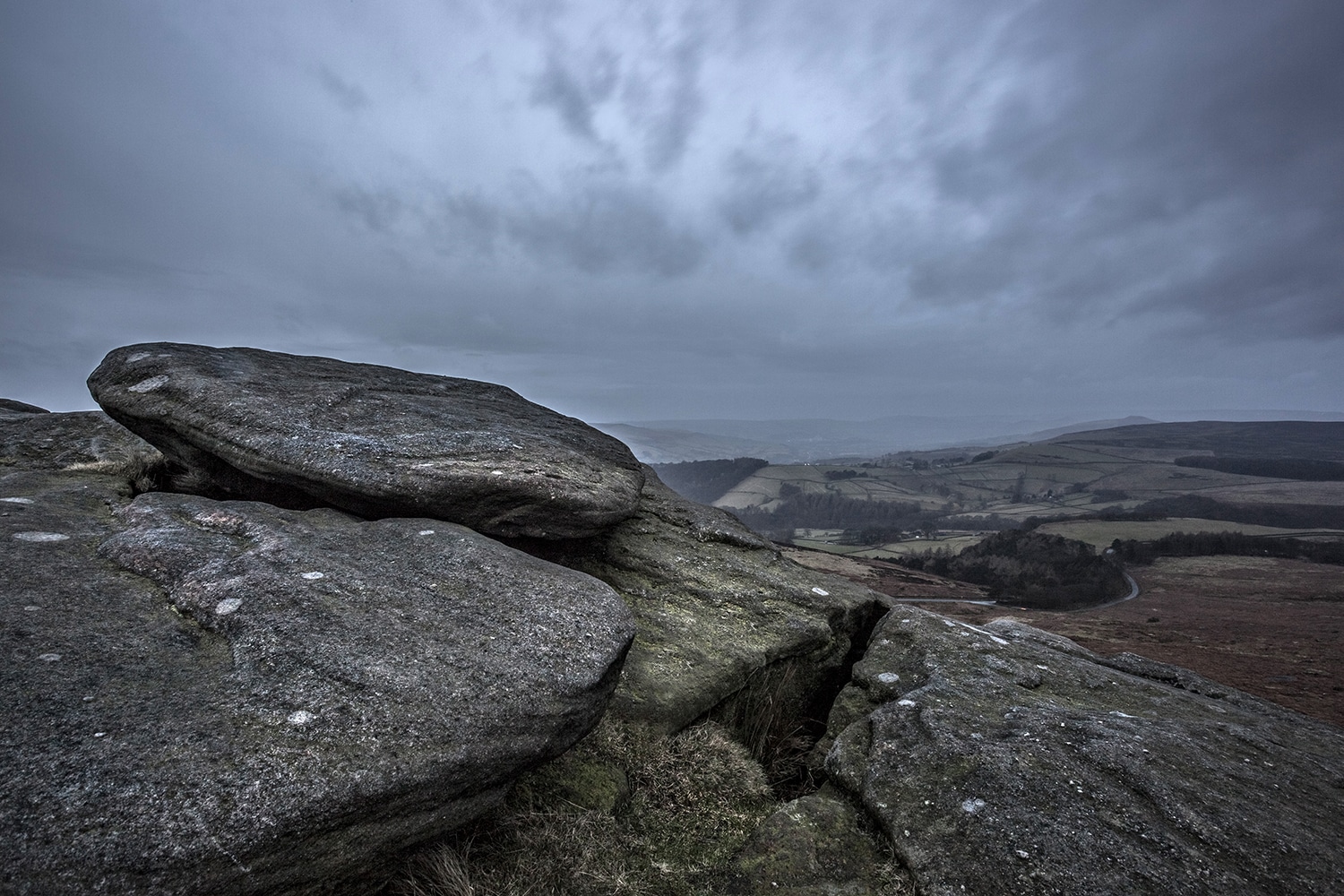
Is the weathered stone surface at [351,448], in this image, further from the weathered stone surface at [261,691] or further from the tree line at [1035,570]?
the tree line at [1035,570]

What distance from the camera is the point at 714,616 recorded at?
9992 millimetres

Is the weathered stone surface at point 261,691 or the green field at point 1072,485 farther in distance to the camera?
the green field at point 1072,485

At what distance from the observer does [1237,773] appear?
19.1ft

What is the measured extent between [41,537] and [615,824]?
7.70 m

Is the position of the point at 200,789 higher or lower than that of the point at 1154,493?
higher

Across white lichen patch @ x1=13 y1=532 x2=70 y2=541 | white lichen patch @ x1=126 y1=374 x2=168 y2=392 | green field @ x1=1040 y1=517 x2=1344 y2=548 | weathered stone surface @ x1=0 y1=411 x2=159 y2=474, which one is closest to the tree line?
green field @ x1=1040 y1=517 x2=1344 y2=548

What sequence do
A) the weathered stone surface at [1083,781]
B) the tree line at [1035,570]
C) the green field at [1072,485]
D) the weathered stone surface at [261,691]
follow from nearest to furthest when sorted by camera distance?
1. the weathered stone surface at [261,691]
2. the weathered stone surface at [1083,781]
3. the tree line at [1035,570]
4. the green field at [1072,485]

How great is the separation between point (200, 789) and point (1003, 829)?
254 inches

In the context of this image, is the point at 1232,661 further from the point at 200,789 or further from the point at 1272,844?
the point at 200,789

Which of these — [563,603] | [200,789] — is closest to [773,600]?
[563,603]

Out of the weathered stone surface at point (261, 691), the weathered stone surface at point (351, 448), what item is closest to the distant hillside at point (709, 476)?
the weathered stone surface at point (351, 448)

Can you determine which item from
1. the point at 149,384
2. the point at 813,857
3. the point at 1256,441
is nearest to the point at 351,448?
the point at 149,384

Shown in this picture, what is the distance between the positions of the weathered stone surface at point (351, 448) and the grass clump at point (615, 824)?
404 cm

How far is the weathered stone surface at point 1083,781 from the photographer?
4707 mm
